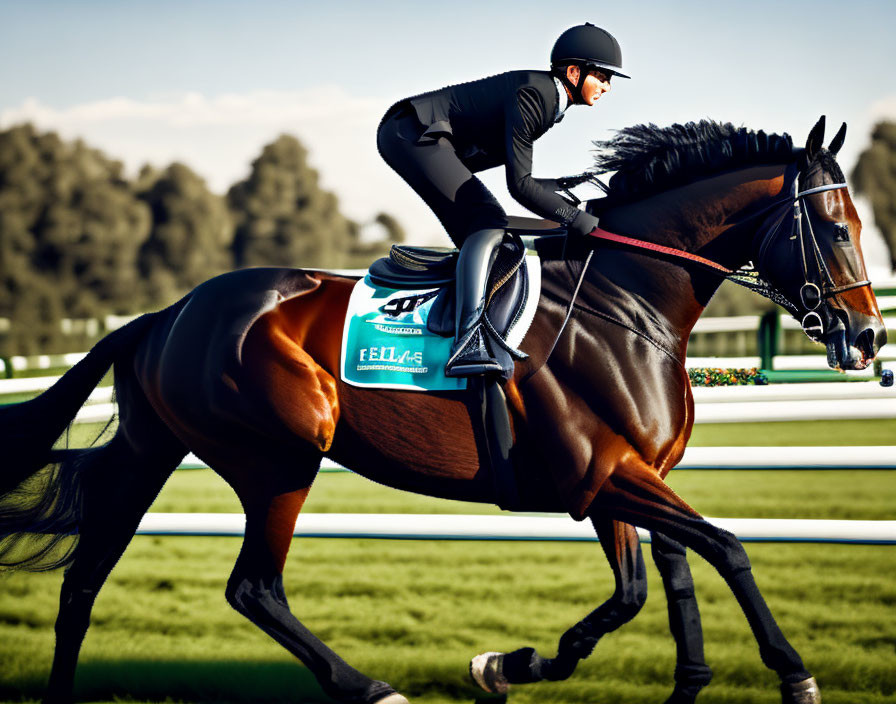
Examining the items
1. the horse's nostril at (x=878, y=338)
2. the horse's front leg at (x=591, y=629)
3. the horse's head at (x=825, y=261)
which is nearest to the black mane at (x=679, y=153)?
the horse's head at (x=825, y=261)

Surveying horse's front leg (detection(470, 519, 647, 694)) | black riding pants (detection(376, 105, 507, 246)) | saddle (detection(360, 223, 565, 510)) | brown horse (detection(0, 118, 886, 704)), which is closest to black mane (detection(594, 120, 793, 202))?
brown horse (detection(0, 118, 886, 704))

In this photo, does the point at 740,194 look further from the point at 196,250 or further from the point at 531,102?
the point at 196,250

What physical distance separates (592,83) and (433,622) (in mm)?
2545

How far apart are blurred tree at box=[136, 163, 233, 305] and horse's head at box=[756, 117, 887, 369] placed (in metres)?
35.8

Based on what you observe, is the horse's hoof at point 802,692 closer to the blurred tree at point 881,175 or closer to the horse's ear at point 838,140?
the horse's ear at point 838,140

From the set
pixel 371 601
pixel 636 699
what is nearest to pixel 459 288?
pixel 636 699

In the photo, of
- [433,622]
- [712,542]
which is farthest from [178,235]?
[712,542]

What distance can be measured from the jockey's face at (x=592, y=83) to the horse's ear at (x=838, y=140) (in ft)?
2.59

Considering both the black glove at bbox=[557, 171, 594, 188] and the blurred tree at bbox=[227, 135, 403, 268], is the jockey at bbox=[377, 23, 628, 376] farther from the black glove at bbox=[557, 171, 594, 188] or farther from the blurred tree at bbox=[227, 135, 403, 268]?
the blurred tree at bbox=[227, 135, 403, 268]

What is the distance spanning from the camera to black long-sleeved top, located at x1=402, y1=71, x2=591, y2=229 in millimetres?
3234

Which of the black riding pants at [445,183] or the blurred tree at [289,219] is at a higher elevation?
the blurred tree at [289,219]

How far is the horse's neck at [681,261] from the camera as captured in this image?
3352mm

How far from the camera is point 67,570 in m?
3.72

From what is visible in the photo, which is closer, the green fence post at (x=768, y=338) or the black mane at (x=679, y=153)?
the black mane at (x=679, y=153)
